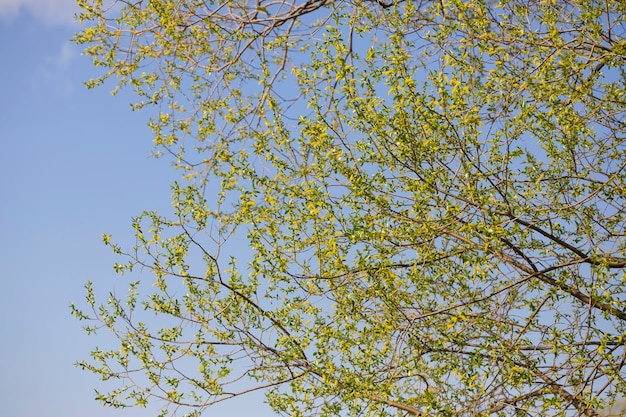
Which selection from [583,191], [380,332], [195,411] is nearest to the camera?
[380,332]

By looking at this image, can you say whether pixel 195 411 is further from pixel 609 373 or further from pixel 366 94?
pixel 609 373

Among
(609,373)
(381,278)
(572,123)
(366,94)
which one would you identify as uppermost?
(366,94)

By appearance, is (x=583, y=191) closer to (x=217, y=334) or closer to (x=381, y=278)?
(x=381, y=278)

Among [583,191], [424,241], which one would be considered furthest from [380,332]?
[583,191]

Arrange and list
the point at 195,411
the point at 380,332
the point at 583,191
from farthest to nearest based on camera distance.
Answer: the point at 583,191 → the point at 195,411 → the point at 380,332

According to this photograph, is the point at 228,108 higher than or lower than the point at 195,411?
higher

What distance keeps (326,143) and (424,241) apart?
122 cm

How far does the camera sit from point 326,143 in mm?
6508

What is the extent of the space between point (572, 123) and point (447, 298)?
1.98 m

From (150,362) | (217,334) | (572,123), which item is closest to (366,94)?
(572,123)

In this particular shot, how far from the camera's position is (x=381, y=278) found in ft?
20.5

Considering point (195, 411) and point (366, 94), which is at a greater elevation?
point (366, 94)

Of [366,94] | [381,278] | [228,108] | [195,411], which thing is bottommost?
[195,411]

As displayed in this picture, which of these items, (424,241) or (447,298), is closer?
(424,241)
